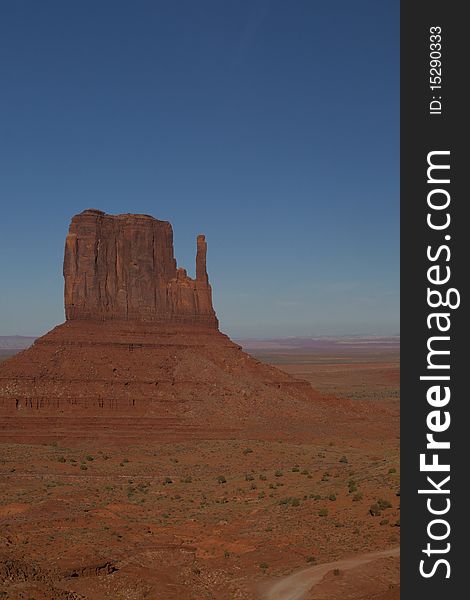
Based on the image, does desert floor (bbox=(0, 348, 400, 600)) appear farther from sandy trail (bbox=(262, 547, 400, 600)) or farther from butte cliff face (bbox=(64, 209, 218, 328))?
butte cliff face (bbox=(64, 209, 218, 328))

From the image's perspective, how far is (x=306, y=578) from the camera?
21.4m

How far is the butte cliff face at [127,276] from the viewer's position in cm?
7125

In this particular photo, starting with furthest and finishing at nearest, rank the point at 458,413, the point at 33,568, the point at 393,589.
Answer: the point at 33,568, the point at 393,589, the point at 458,413

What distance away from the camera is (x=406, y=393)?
40.3 ft

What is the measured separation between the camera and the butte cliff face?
7125 centimetres

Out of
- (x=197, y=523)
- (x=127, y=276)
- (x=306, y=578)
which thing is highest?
(x=127, y=276)

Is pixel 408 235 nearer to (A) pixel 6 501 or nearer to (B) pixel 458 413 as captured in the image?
(B) pixel 458 413

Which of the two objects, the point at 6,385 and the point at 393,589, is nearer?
the point at 393,589

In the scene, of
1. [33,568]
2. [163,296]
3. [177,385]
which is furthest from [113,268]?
[33,568]

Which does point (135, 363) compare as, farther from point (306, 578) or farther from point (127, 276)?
point (306, 578)

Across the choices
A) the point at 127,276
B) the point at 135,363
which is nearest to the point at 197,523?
the point at 135,363

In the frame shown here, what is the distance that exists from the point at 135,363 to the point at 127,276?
1121 cm

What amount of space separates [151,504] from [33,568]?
547 inches

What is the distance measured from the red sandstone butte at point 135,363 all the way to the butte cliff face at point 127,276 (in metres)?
0.10
